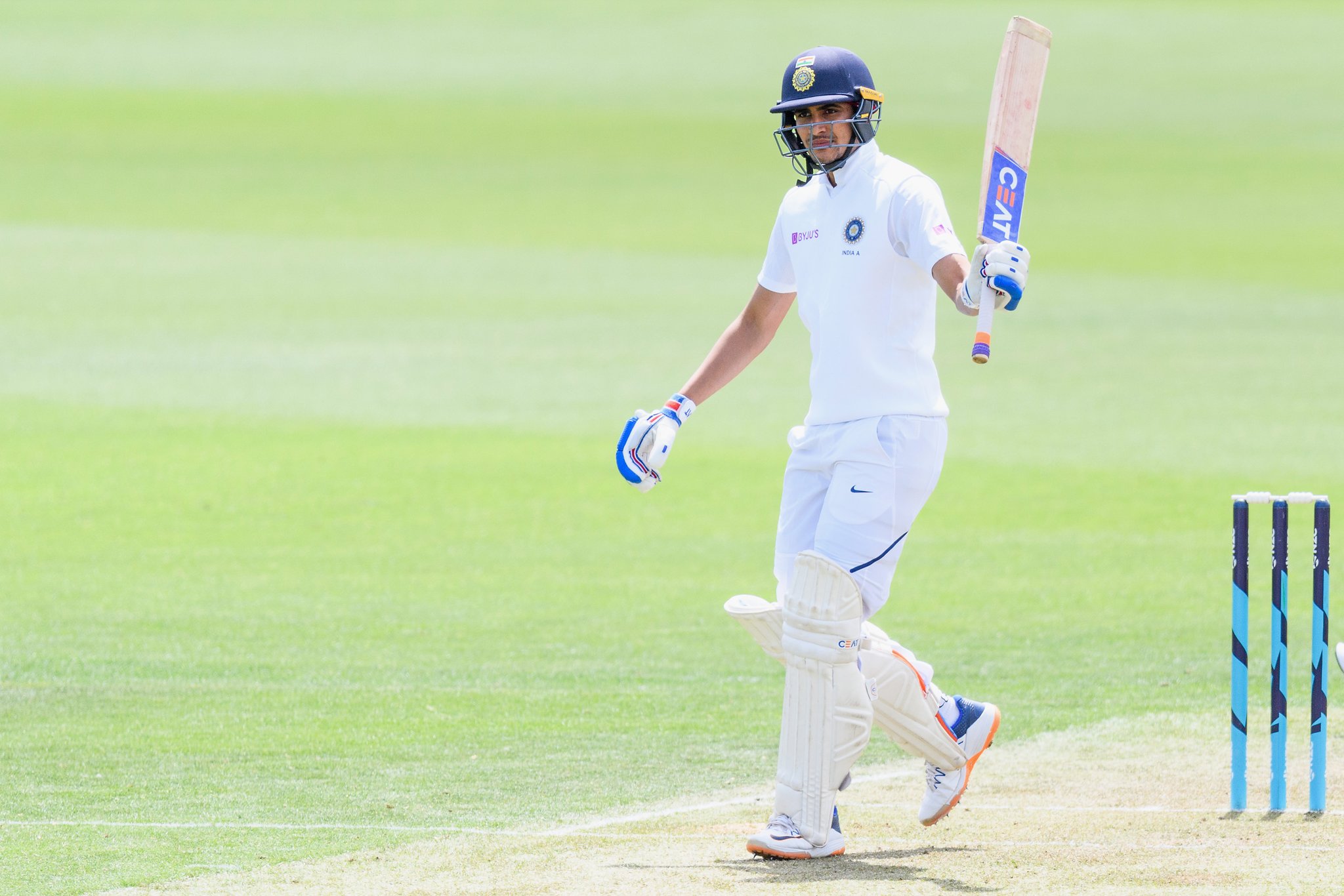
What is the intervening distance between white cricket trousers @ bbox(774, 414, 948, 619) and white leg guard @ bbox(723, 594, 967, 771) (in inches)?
4.0

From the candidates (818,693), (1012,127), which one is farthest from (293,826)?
(1012,127)

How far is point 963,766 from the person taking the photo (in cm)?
504

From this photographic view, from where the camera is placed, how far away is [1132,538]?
34.4 ft

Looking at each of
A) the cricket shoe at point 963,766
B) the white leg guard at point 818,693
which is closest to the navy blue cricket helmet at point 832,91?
the white leg guard at point 818,693

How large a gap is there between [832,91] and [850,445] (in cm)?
86

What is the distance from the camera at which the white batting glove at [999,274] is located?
4492mm

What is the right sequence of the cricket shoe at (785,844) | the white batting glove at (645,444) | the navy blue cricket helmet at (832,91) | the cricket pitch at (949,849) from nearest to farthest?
1. the cricket pitch at (949,849)
2. the cricket shoe at (785,844)
3. the navy blue cricket helmet at (832,91)
4. the white batting glove at (645,444)

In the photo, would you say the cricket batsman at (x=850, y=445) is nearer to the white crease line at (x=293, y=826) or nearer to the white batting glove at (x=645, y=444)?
the white batting glove at (x=645, y=444)

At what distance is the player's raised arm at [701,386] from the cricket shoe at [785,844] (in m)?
0.95

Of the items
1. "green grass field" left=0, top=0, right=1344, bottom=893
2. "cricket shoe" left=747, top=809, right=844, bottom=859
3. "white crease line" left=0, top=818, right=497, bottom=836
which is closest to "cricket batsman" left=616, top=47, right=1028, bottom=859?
"cricket shoe" left=747, top=809, right=844, bottom=859

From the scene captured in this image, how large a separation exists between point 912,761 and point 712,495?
232 inches

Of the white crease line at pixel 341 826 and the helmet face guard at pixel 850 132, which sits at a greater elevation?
the helmet face guard at pixel 850 132

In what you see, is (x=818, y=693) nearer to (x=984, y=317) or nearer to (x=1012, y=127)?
(x=984, y=317)

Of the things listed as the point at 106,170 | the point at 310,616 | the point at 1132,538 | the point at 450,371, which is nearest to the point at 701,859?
the point at 310,616
